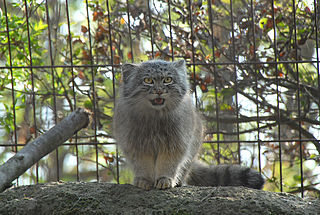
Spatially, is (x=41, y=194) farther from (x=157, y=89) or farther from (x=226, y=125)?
(x=226, y=125)

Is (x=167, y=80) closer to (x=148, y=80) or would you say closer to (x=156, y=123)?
(x=148, y=80)

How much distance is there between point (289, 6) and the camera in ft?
17.7

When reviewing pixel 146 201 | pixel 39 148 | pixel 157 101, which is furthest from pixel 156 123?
pixel 39 148

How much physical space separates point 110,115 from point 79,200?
2.69m

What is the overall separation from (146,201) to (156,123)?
0.73m

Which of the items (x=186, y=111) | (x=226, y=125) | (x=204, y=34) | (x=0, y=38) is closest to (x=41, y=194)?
(x=186, y=111)

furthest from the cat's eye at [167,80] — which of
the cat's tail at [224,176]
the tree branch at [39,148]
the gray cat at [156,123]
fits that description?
the tree branch at [39,148]

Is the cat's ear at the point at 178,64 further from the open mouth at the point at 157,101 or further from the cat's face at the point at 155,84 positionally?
the open mouth at the point at 157,101

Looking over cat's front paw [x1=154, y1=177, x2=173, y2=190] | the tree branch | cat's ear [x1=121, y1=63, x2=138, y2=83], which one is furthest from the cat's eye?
the tree branch

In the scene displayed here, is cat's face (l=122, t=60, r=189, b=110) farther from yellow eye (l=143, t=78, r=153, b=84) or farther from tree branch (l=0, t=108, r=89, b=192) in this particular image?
tree branch (l=0, t=108, r=89, b=192)

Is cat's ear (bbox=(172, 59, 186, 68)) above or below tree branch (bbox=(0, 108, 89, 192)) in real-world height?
above

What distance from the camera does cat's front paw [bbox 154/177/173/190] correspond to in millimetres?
3291

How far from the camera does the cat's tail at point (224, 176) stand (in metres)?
3.70

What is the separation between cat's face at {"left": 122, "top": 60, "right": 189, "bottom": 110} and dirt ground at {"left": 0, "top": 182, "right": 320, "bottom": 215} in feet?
2.25
